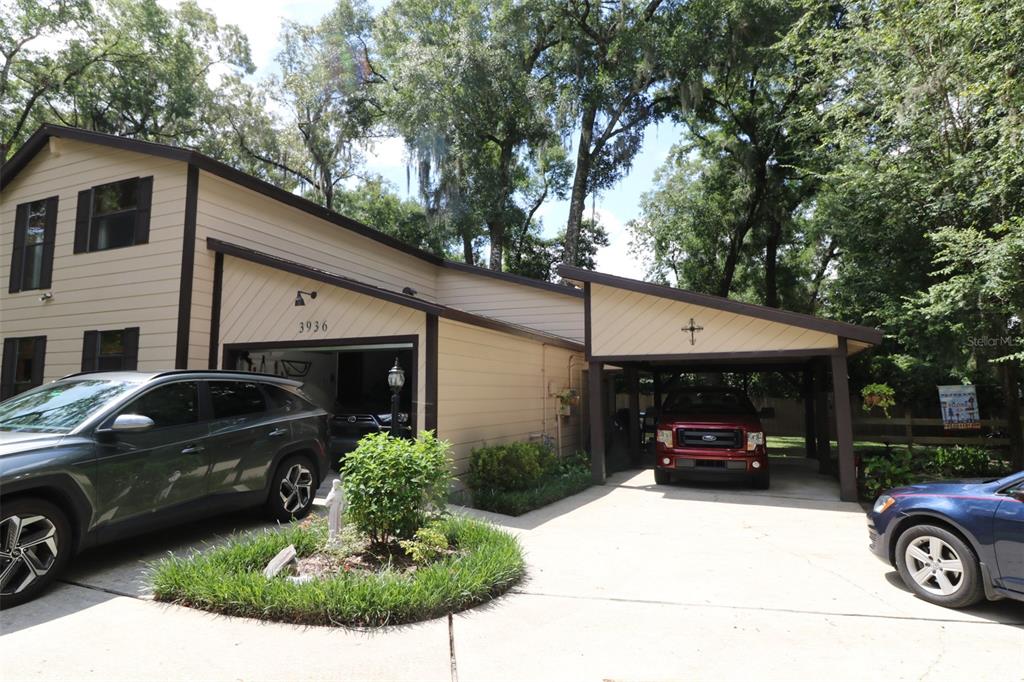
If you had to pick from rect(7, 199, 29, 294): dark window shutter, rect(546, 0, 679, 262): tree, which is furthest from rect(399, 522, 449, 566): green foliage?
rect(546, 0, 679, 262): tree

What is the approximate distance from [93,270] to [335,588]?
10.1 meters

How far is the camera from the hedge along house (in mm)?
8539

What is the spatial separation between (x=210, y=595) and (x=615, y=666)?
283 cm

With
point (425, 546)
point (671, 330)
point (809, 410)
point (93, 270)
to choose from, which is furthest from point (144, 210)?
point (809, 410)

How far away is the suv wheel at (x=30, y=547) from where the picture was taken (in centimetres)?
370

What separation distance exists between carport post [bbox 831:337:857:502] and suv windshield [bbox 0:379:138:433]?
9190mm

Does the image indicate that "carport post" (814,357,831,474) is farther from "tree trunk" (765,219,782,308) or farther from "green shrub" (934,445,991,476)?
"tree trunk" (765,219,782,308)

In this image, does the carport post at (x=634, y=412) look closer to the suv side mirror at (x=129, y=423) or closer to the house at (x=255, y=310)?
the house at (x=255, y=310)

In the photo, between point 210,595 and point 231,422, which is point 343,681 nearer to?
point 210,595

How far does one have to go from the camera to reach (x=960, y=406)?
1095cm

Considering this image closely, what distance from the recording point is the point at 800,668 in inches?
126

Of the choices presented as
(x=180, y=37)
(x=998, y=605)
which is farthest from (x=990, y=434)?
(x=180, y=37)

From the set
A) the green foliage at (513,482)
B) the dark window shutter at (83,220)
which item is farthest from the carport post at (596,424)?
the dark window shutter at (83,220)

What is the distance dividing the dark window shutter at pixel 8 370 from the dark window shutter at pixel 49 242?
1561 mm
